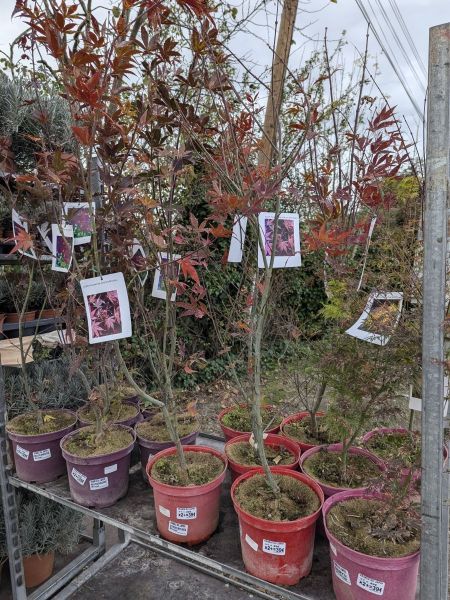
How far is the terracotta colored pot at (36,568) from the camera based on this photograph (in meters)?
2.16

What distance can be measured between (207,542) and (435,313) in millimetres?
1000

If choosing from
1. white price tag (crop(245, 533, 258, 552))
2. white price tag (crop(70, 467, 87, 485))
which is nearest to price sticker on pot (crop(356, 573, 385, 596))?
white price tag (crop(245, 533, 258, 552))

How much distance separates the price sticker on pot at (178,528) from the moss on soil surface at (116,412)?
24.6 inches

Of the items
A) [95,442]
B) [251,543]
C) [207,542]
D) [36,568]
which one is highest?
[95,442]

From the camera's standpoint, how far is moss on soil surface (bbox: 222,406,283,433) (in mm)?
1982

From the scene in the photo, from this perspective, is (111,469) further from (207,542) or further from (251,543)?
(251,543)

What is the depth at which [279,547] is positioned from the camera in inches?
46.3

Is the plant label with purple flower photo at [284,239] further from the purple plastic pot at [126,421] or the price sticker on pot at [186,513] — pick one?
the purple plastic pot at [126,421]

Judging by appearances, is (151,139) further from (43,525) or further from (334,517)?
(43,525)

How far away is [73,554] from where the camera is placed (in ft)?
8.03

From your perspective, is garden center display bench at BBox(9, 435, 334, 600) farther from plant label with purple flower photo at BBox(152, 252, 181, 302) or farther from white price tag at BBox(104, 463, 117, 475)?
plant label with purple flower photo at BBox(152, 252, 181, 302)

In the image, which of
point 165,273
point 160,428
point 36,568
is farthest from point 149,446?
point 36,568

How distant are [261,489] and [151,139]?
1.18 meters

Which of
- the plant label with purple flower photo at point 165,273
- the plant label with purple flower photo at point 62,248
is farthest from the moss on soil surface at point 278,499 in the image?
the plant label with purple flower photo at point 62,248
